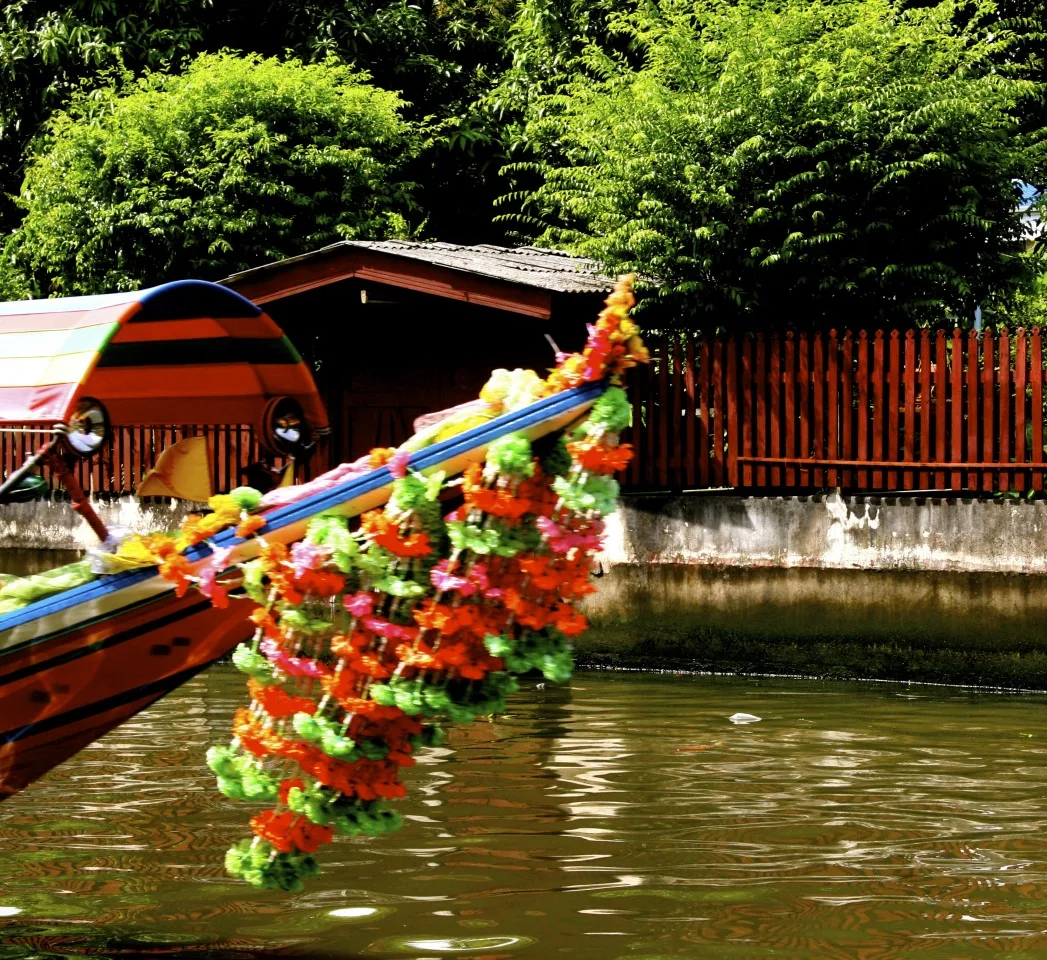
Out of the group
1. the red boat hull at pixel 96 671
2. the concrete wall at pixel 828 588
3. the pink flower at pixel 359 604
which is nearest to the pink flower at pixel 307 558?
the pink flower at pixel 359 604

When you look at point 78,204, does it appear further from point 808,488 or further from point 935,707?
point 935,707

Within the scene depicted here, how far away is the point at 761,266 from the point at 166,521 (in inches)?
253

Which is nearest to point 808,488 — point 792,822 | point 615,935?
point 792,822

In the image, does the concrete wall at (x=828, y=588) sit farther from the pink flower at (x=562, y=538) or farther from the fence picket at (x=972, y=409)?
the pink flower at (x=562, y=538)

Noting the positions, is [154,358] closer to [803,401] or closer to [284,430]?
[284,430]

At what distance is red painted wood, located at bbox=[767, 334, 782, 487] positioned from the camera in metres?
13.3

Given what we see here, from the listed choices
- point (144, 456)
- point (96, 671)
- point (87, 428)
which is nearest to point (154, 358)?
point (87, 428)

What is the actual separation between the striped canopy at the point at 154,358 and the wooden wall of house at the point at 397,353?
7677 millimetres

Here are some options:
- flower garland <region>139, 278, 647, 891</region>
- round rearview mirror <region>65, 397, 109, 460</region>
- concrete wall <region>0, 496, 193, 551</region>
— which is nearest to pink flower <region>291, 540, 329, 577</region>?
flower garland <region>139, 278, 647, 891</region>

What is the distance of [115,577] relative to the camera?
5.93 m

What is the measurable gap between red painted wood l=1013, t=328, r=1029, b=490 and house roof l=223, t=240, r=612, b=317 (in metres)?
3.60

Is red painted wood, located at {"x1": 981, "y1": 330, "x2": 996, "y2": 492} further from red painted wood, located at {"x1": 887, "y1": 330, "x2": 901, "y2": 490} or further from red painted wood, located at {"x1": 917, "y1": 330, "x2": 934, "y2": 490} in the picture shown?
red painted wood, located at {"x1": 887, "y1": 330, "x2": 901, "y2": 490}

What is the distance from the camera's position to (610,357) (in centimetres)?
564

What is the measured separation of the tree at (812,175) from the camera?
44.2 feet
